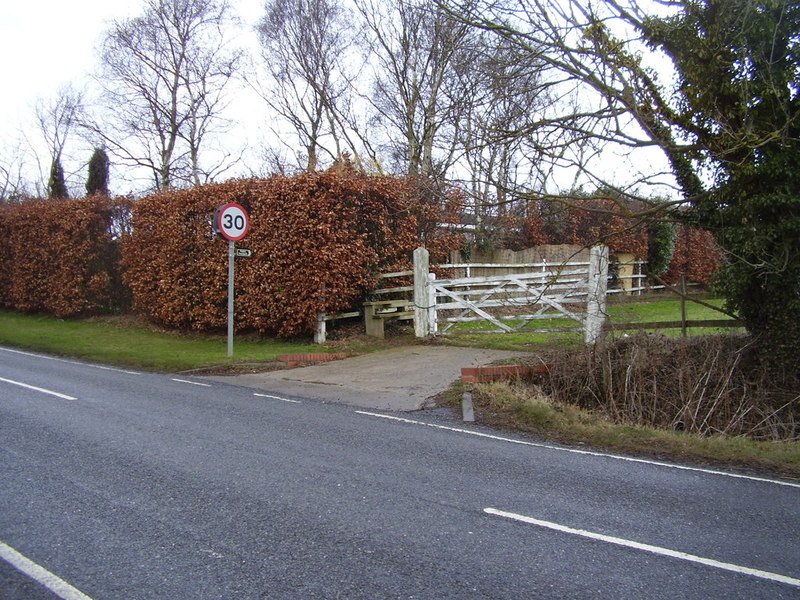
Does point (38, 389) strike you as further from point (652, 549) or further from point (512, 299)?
point (652, 549)

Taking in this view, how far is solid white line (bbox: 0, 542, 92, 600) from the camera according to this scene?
358 centimetres

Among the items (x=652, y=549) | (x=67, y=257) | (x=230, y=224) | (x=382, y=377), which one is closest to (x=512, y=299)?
(x=382, y=377)

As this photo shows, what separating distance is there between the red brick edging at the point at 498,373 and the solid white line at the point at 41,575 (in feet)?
22.3

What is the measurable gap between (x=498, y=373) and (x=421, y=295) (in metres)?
4.92

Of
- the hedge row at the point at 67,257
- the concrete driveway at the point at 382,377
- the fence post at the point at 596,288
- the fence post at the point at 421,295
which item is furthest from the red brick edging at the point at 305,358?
the hedge row at the point at 67,257

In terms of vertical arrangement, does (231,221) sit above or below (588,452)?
above

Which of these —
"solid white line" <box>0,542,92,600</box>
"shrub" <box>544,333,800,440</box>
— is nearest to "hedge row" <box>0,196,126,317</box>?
"shrub" <box>544,333,800,440</box>

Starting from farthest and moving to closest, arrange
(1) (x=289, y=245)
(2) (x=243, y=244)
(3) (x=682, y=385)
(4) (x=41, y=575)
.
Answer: (2) (x=243, y=244) < (1) (x=289, y=245) < (3) (x=682, y=385) < (4) (x=41, y=575)

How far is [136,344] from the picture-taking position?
16.7 m

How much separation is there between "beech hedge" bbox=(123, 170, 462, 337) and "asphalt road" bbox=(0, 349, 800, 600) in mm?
7364

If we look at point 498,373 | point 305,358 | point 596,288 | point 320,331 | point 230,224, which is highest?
point 230,224

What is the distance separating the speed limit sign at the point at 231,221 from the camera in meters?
13.0

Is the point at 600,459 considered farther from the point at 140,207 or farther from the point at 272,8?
the point at 272,8

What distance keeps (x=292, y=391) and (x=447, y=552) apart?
6.47m
